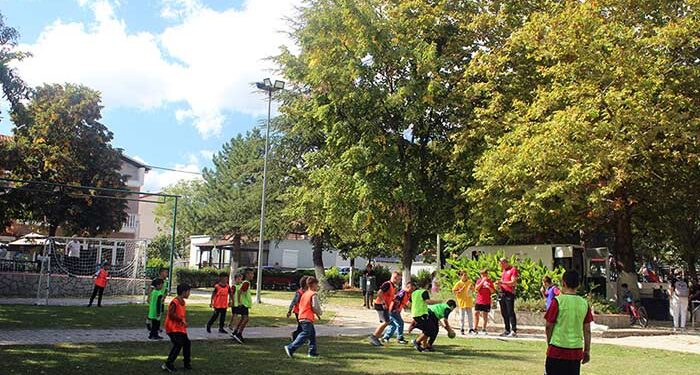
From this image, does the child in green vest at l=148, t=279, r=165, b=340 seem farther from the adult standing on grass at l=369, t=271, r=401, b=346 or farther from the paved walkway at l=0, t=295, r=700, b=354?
the adult standing on grass at l=369, t=271, r=401, b=346

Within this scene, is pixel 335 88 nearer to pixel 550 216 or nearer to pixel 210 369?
pixel 550 216

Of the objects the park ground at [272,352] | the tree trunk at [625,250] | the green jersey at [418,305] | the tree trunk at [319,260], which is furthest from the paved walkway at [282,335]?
the tree trunk at [319,260]

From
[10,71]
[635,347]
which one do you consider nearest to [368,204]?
[635,347]

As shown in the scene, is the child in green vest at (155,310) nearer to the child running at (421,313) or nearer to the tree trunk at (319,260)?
the child running at (421,313)

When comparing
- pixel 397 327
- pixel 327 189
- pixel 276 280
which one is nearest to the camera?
pixel 397 327

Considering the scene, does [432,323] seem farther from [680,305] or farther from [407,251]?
[407,251]

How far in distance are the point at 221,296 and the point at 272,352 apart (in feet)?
10.4

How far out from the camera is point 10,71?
52.6ft

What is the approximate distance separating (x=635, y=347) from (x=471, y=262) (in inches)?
275

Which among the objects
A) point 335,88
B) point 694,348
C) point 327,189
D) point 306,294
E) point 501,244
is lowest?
point 694,348

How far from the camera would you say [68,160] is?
31.2m

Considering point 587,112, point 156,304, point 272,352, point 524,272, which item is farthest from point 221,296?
point 587,112

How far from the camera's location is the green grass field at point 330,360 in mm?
9367

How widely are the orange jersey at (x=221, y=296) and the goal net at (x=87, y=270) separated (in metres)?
11.3
